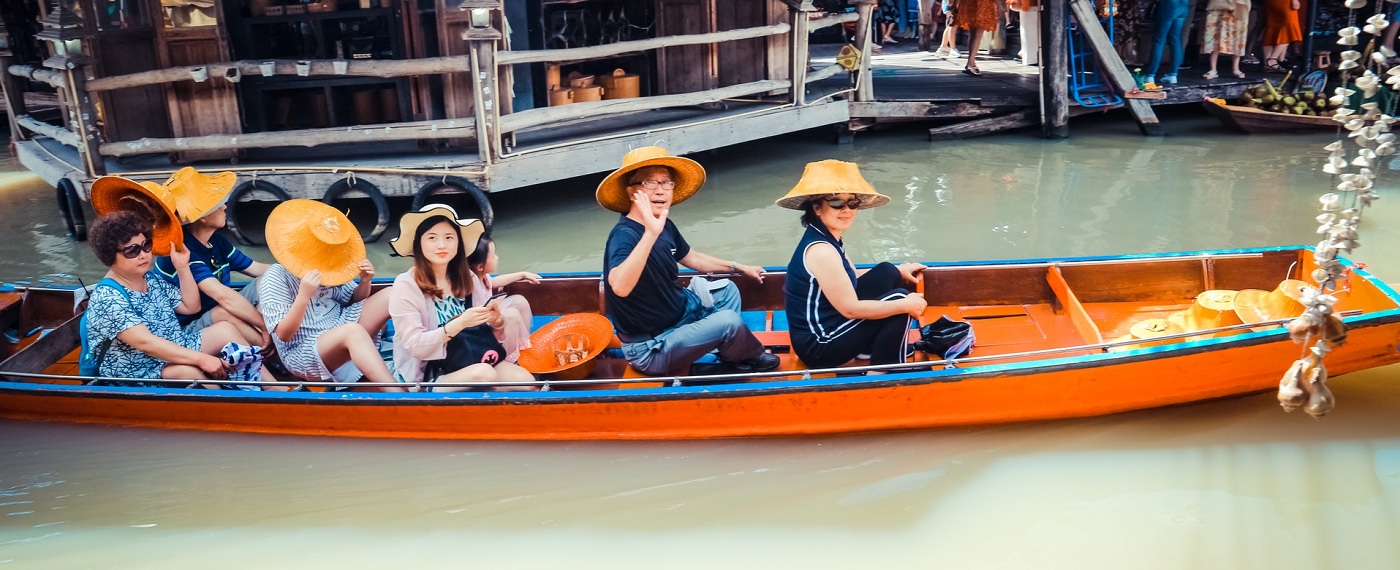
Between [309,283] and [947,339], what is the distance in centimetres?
326

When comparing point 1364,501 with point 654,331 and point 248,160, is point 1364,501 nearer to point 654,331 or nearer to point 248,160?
point 654,331

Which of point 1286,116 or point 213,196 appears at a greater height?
point 213,196

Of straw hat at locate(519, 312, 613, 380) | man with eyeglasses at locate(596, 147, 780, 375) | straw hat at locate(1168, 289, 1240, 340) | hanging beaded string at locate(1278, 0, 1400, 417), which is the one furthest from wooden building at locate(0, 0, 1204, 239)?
hanging beaded string at locate(1278, 0, 1400, 417)

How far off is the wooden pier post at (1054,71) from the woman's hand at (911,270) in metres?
6.71

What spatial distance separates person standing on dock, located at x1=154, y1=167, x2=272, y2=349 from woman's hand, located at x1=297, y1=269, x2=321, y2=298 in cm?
75

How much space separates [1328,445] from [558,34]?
8516 millimetres

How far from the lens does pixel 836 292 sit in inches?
207

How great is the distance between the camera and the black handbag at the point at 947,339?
19.0ft

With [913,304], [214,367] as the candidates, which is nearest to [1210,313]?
[913,304]

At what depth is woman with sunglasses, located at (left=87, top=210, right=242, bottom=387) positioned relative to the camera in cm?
521

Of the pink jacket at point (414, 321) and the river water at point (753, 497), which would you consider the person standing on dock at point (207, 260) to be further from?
the pink jacket at point (414, 321)

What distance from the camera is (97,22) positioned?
950 cm

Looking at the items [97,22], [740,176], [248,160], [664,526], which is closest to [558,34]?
[740,176]

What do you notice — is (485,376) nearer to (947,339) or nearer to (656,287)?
(656,287)
